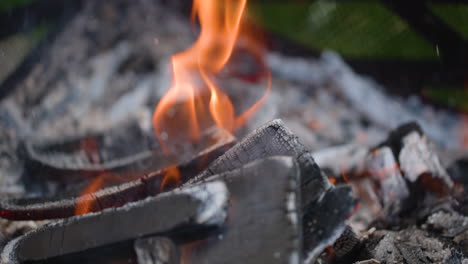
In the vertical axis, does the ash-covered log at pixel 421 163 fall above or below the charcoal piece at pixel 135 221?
below

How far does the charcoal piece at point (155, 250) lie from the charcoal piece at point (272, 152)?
348mm

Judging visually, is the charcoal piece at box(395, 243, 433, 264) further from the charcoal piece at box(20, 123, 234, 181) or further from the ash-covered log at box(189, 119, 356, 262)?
the charcoal piece at box(20, 123, 234, 181)

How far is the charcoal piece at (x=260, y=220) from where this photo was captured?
109 cm

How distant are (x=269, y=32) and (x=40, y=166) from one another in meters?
2.68

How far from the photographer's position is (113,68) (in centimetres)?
334

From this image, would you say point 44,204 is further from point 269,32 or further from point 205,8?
point 269,32

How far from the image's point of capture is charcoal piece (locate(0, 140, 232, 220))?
1.58 m

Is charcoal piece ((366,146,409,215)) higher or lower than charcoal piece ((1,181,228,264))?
lower

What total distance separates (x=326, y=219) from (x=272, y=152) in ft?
→ 1.10

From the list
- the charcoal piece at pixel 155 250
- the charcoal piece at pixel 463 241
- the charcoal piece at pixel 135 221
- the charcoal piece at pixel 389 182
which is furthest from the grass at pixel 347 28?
the charcoal piece at pixel 155 250

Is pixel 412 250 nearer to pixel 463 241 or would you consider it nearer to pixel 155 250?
pixel 463 241

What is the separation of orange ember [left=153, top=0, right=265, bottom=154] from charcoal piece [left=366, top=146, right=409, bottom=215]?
0.98m

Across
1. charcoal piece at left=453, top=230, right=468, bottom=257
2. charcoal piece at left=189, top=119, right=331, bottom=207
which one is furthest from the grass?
charcoal piece at left=189, top=119, right=331, bottom=207

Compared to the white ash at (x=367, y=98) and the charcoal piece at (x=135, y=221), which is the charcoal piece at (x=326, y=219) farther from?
the white ash at (x=367, y=98)
